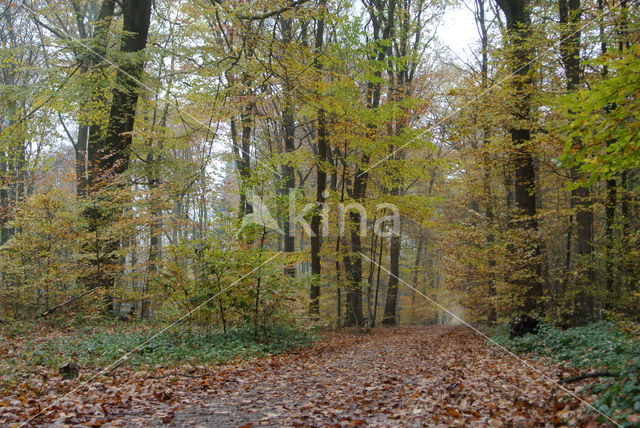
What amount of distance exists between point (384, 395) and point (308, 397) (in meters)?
0.92

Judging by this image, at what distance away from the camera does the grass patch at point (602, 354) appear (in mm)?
3369

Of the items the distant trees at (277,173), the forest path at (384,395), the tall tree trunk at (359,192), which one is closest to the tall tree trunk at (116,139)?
the distant trees at (277,173)

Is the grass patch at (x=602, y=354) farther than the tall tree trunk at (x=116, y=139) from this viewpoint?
No

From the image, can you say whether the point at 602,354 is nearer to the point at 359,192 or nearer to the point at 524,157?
the point at 524,157

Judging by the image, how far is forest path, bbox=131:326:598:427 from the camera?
12.6 feet

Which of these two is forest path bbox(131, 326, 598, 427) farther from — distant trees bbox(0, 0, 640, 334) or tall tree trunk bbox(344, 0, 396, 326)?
tall tree trunk bbox(344, 0, 396, 326)

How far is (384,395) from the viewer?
502 centimetres

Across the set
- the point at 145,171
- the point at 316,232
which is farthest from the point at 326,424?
the point at 145,171

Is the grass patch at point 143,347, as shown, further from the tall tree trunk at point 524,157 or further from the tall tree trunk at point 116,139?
the tall tree trunk at point 524,157

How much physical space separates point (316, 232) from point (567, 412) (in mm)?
10700

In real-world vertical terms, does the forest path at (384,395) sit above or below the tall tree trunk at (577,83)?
below

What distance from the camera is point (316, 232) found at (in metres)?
14.0

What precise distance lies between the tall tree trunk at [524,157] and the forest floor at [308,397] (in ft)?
8.84

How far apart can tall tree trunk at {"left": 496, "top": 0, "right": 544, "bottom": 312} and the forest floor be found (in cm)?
269
